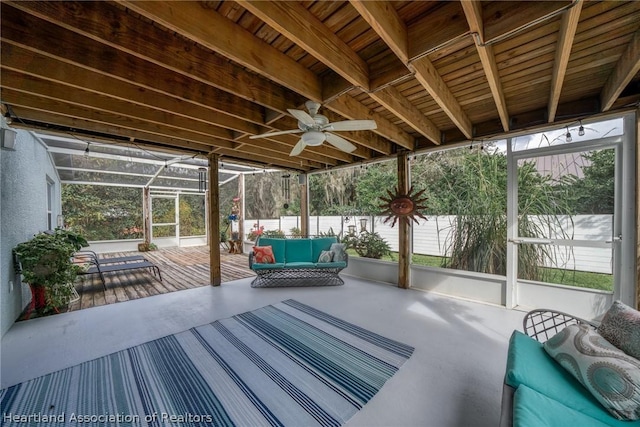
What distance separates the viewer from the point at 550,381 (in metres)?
1.37

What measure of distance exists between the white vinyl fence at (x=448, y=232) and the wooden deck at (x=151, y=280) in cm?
230

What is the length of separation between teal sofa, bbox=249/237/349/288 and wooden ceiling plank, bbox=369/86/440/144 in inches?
106

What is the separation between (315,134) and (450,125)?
2.53 metres

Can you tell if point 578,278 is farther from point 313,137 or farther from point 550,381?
Answer: point 313,137

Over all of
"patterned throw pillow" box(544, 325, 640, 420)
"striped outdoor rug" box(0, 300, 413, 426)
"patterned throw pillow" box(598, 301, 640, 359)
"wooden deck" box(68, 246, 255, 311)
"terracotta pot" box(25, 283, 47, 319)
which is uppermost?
"patterned throw pillow" box(598, 301, 640, 359)

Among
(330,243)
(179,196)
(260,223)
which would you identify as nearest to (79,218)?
(179,196)

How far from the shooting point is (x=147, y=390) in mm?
1882

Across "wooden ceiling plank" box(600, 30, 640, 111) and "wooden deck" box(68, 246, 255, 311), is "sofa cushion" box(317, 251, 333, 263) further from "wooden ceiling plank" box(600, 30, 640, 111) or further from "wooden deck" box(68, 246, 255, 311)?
"wooden ceiling plank" box(600, 30, 640, 111)

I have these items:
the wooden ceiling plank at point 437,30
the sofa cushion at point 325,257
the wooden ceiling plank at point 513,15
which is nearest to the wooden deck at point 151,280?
the sofa cushion at point 325,257

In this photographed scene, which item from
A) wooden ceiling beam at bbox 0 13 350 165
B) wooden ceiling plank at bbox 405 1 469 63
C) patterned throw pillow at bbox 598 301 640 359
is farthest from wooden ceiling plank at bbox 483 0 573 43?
wooden ceiling beam at bbox 0 13 350 165

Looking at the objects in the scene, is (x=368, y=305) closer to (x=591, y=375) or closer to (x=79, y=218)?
(x=591, y=375)

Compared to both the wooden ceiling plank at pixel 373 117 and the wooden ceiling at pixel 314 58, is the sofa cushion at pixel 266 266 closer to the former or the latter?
the wooden ceiling at pixel 314 58

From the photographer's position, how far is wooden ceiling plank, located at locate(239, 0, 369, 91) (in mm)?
1443

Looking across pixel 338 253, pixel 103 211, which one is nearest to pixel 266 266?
pixel 338 253
